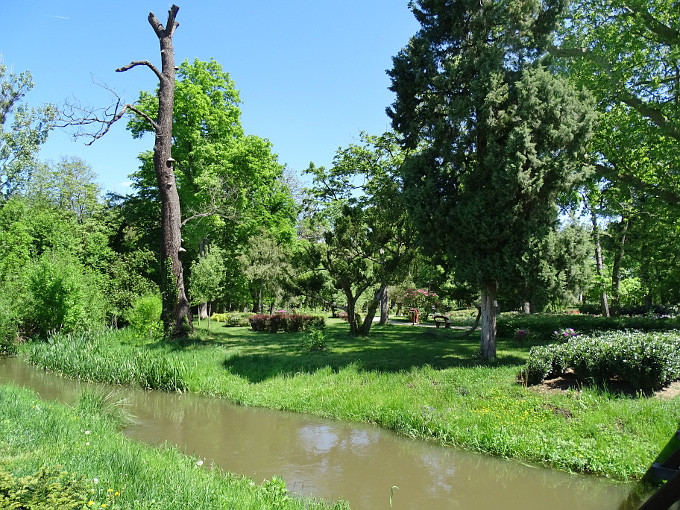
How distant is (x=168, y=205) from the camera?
1805 centimetres

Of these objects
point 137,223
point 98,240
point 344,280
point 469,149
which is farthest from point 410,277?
point 137,223

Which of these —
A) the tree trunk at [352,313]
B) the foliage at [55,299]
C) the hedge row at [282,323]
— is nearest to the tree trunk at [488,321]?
the tree trunk at [352,313]

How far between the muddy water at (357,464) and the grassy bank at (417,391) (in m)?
0.42

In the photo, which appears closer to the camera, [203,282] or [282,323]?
[203,282]

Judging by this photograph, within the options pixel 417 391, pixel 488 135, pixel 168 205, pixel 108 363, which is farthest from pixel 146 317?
pixel 488 135

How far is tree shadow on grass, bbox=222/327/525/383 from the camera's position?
1280 cm

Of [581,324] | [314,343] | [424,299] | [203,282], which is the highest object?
[203,282]

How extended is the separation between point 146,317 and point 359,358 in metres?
10.2

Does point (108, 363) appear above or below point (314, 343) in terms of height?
below

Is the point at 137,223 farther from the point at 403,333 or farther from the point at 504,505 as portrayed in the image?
the point at 504,505

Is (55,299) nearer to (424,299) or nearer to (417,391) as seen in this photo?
(417,391)

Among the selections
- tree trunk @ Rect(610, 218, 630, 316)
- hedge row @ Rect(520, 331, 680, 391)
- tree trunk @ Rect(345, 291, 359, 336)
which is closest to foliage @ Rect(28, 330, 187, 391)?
tree trunk @ Rect(345, 291, 359, 336)

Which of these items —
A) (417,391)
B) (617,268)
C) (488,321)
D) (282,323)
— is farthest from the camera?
(617,268)

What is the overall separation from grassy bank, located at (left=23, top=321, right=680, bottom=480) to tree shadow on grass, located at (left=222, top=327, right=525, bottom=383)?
4cm
